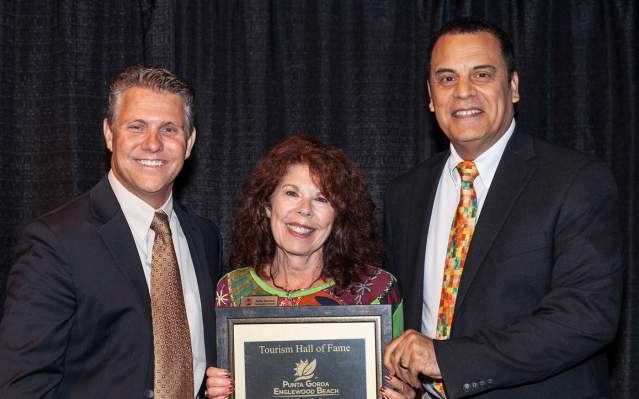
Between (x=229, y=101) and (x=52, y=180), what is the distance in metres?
1.21

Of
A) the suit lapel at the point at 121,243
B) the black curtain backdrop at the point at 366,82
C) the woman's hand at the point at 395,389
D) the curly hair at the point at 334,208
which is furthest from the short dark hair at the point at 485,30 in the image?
the suit lapel at the point at 121,243

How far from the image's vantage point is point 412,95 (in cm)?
460

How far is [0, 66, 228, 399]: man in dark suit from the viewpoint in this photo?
267 cm

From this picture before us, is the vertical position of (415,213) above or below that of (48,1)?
below

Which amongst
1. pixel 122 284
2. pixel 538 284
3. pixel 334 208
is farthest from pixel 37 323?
pixel 538 284

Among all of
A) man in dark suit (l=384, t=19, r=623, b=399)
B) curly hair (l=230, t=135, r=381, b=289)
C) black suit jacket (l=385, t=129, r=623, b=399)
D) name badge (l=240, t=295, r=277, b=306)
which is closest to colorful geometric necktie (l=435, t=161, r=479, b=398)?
man in dark suit (l=384, t=19, r=623, b=399)

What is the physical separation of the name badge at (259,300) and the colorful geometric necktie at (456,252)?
0.72 metres

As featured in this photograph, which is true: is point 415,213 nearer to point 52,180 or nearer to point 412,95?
point 412,95

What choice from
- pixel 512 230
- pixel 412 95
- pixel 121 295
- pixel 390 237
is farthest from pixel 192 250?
pixel 412 95

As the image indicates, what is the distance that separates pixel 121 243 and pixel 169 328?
0.39 meters

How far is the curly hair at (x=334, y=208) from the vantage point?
3.17 m

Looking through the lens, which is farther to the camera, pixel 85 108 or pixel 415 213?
pixel 85 108

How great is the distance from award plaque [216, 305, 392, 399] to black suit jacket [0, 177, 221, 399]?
0.36 m

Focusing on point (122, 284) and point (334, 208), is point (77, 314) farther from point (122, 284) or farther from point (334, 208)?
point (334, 208)
